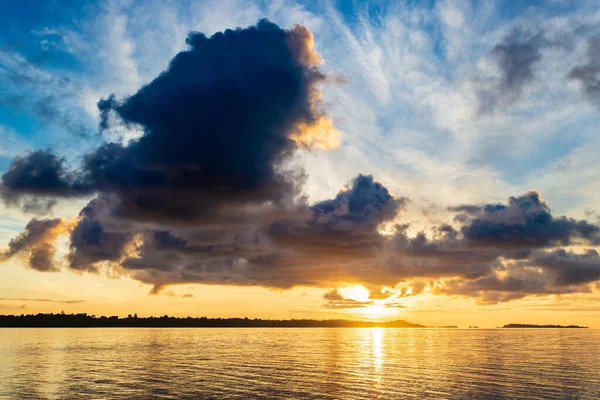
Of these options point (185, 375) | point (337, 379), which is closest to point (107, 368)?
point (185, 375)

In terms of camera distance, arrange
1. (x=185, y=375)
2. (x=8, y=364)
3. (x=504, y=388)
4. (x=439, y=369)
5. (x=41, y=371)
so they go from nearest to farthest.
Result: (x=504, y=388)
(x=185, y=375)
(x=41, y=371)
(x=439, y=369)
(x=8, y=364)

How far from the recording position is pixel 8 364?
12238 cm

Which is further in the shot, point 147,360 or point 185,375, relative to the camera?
point 147,360

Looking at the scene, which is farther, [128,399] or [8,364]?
[8,364]

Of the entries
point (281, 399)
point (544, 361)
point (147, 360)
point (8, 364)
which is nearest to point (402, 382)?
point (281, 399)

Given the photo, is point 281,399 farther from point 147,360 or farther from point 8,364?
point 8,364

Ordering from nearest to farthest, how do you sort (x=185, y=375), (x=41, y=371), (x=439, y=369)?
1. (x=185, y=375)
2. (x=41, y=371)
3. (x=439, y=369)

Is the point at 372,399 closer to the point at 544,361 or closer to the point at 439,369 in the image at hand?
the point at 439,369

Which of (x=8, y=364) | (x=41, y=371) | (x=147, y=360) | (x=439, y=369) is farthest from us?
(x=147, y=360)

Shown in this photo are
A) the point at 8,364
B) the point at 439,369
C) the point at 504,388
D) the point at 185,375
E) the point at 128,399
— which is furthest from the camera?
the point at 8,364

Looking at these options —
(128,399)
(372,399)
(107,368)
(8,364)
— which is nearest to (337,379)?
(372,399)

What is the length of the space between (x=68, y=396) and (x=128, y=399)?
34.1 feet

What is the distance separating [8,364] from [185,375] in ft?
186

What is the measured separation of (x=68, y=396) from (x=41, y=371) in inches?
1587
